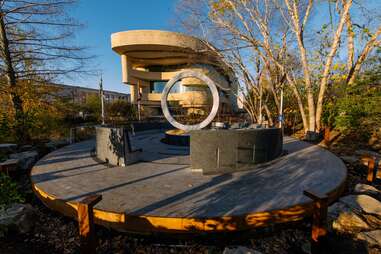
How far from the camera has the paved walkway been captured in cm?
319

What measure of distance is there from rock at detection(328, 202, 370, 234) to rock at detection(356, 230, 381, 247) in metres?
0.15

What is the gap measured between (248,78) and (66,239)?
576 inches

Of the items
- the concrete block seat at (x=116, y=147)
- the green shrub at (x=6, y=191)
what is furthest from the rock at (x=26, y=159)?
the green shrub at (x=6, y=191)

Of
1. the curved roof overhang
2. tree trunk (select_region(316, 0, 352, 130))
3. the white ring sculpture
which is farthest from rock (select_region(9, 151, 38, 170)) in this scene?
the curved roof overhang

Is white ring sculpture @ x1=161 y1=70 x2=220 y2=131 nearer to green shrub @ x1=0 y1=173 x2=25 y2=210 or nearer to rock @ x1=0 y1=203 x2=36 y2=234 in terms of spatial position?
rock @ x1=0 y1=203 x2=36 y2=234

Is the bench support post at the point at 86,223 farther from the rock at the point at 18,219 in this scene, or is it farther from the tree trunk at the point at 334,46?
the tree trunk at the point at 334,46

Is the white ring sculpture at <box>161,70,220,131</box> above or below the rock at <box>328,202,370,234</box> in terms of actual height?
above

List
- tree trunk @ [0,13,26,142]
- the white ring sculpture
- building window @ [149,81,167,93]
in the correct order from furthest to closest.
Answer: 1. building window @ [149,81,167,93]
2. tree trunk @ [0,13,26,142]
3. the white ring sculpture

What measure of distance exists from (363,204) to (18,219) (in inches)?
265

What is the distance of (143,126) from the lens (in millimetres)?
16359

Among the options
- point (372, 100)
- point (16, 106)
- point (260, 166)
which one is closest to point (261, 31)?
point (372, 100)

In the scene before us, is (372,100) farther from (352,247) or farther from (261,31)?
(352,247)

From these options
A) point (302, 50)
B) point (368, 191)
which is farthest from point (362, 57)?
point (368, 191)

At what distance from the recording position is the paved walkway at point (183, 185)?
10.5 ft
